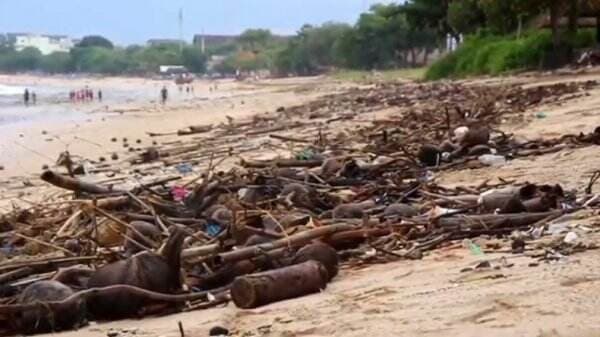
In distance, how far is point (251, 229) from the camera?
18.2 ft

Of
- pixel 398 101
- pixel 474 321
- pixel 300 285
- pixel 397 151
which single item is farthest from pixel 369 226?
pixel 398 101

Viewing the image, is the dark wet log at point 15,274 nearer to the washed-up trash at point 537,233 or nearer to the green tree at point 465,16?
the washed-up trash at point 537,233

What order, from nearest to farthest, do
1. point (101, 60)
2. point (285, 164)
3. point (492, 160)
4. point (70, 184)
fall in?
point (70, 184)
point (492, 160)
point (285, 164)
point (101, 60)

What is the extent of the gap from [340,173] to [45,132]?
21.5 meters

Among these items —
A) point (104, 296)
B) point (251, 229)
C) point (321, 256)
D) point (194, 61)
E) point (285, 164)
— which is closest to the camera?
point (104, 296)

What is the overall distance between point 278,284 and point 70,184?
266 centimetres

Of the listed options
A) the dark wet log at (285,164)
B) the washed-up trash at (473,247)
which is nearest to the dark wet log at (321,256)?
the washed-up trash at (473,247)

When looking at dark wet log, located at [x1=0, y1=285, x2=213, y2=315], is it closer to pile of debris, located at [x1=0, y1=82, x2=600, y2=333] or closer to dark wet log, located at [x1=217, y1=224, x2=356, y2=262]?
pile of debris, located at [x1=0, y1=82, x2=600, y2=333]

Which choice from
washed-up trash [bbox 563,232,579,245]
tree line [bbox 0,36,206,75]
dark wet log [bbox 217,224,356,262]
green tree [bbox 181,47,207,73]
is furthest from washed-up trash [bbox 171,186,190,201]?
green tree [bbox 181,47,207,73]

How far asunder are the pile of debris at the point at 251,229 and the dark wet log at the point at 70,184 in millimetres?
20

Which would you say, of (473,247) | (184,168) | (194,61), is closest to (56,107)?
(184,168)

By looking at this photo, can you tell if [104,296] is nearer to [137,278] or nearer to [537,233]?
[137,278]

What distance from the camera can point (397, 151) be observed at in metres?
10.2

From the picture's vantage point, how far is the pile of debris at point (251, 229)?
466cm
